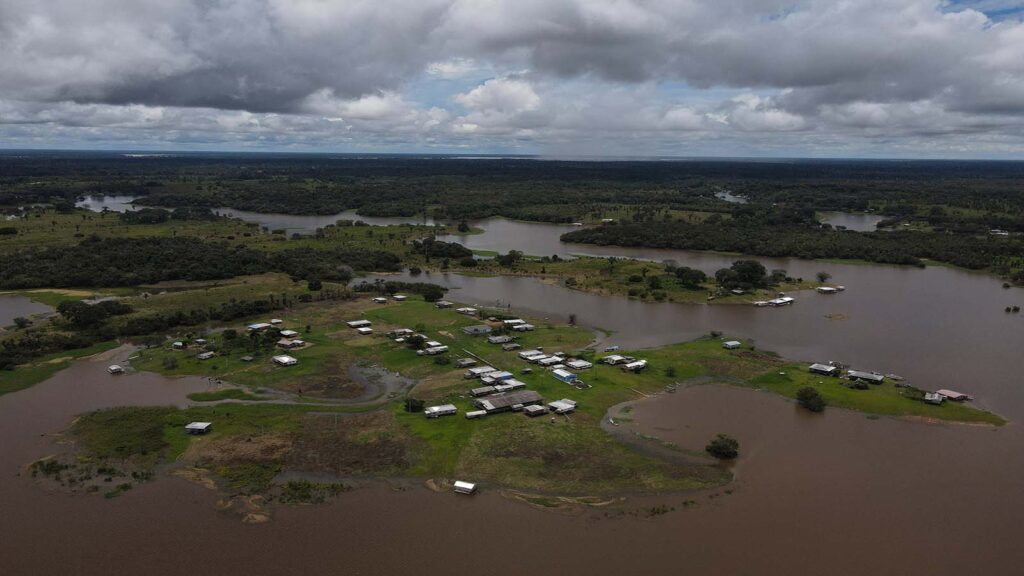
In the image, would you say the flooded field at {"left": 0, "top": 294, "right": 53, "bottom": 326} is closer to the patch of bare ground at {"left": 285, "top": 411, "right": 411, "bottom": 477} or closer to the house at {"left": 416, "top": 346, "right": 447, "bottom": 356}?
the house at {"left": 416, "top": 346, "right": 447, "bottom": 356}

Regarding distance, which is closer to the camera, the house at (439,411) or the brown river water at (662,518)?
the brown river water at (662,518)

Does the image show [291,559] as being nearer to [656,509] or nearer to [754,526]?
[656,509]

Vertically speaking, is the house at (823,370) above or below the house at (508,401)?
above

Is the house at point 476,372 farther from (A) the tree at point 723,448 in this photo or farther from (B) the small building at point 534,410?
(A) the tree at point 723,448

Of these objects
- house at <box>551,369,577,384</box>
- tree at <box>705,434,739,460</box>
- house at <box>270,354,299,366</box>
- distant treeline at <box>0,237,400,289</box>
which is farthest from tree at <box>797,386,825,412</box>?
distant treeline at <box>0,237,400,289</box>

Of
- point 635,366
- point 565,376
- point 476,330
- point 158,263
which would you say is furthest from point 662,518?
point 158,263

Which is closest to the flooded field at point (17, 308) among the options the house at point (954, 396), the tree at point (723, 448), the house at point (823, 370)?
the tree at point (723, 448)
